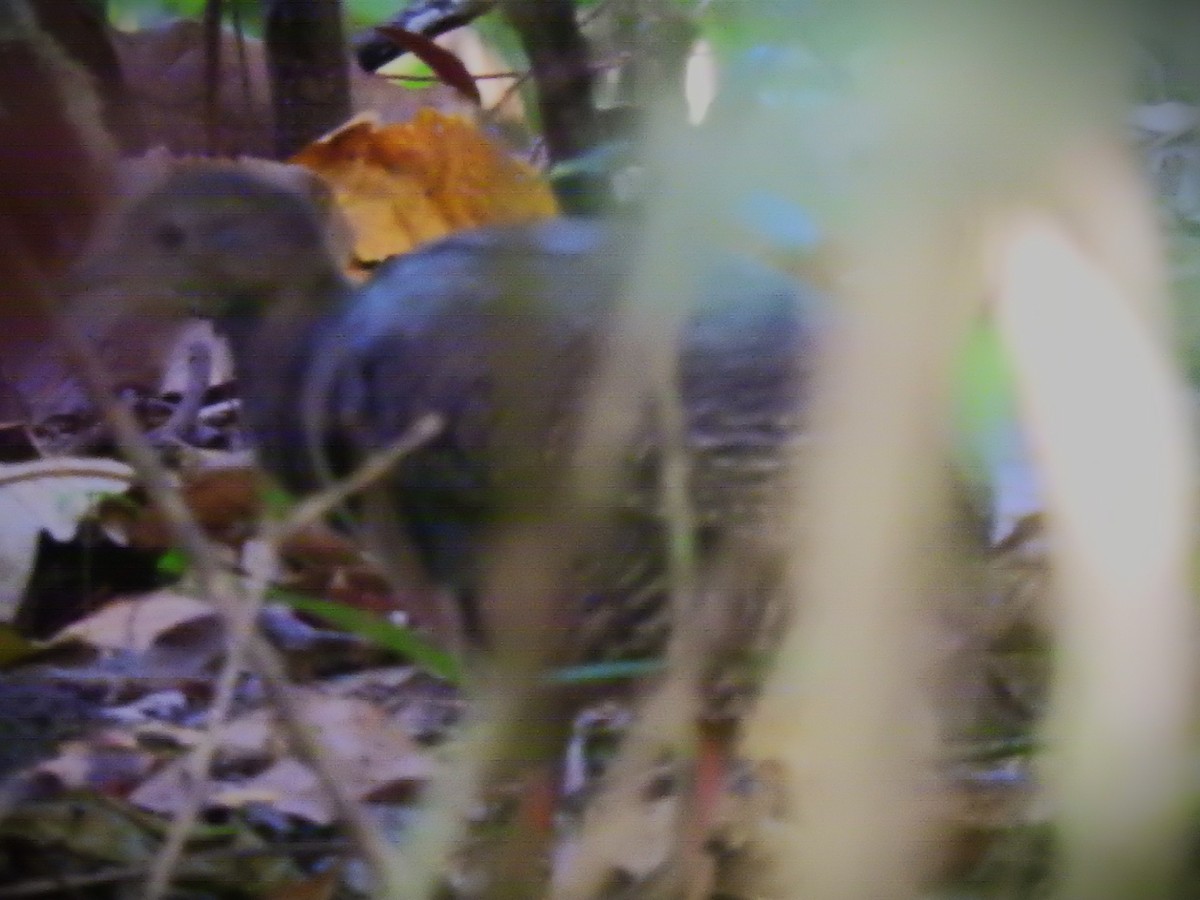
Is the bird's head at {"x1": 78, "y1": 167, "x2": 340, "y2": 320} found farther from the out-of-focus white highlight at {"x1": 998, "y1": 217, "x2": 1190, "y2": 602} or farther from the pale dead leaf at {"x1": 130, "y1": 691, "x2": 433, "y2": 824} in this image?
the out-of-focus white highlight at {"x1": 998, "y1": 217, "x2": 1190, "y2": 602}

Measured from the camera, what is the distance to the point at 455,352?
1430 mm

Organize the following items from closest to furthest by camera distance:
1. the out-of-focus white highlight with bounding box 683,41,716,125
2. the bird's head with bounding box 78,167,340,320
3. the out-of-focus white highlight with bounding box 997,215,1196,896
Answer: the out-of-focus white highlight with bounding box 997,215,1196,896, the out-of-focus white highlight with bounding box 683,41,716,125, the bird's head with bounding box 78,167,340,320

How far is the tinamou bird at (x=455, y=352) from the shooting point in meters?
1.12

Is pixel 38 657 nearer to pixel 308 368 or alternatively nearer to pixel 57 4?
pixel 308 368

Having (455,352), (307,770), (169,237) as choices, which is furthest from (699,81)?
(169,237)

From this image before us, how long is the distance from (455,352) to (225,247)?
0.51 metres

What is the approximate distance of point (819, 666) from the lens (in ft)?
2.01

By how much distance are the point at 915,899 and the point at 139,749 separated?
3.01 ft

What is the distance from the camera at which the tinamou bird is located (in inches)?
44.3

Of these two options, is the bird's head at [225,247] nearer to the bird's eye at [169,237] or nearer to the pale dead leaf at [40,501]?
the bird's eye at [169,237]

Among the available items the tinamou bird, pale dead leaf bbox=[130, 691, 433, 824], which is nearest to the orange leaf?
the tinamou bird

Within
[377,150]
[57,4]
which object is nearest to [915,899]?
[57,4]

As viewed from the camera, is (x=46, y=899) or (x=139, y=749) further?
(x=139, y=749)

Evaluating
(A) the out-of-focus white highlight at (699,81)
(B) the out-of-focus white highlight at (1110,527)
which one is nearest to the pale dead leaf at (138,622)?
(A) the out-of-focus white highlight at (699,81)
